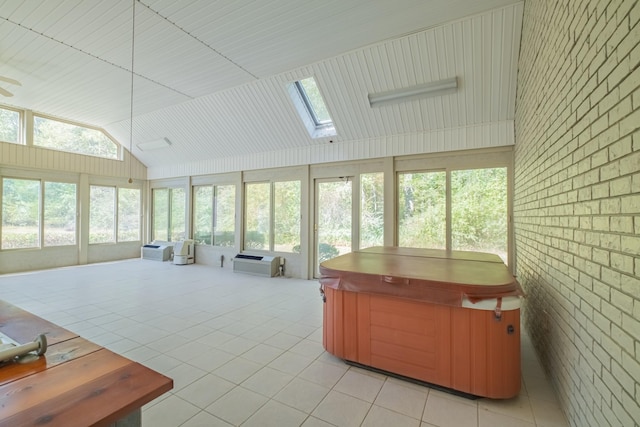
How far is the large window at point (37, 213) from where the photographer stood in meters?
6.80

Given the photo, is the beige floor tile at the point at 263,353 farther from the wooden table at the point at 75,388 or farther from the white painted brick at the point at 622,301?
the white painted brick at the point at 622,301

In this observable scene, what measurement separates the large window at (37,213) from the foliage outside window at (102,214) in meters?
0.44

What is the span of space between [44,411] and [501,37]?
5.03m

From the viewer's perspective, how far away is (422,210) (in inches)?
207

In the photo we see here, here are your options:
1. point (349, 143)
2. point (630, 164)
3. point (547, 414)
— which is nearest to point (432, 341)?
point (547, 414)

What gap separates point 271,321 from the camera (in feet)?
12.5

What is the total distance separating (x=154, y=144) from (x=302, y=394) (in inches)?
318

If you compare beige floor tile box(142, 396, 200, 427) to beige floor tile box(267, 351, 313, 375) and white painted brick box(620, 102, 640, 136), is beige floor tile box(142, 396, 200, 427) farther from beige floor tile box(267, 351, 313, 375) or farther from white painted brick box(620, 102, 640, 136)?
white painted brick box(620, 102, 640, 136)

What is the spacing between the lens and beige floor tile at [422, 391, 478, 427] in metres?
1.92

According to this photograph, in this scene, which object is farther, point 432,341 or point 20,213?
point 20,213

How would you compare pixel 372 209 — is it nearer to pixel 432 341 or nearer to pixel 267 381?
pixel 432 341

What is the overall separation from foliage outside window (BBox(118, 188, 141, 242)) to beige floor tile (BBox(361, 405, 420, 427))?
9.69 metres

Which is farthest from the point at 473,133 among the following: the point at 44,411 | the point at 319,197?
the point at 44,411

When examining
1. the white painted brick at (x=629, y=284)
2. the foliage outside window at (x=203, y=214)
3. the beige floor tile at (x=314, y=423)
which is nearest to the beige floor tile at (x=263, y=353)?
the beige floor tile at (x=314, y=423)
